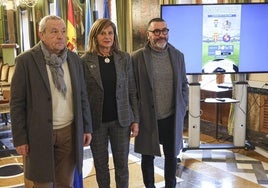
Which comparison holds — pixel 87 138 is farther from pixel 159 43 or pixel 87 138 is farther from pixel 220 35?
pixel 220 35

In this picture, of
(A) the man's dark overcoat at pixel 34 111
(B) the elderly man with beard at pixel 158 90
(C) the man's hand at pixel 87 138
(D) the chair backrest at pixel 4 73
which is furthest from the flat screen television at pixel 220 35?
(D) the chair backrest at pixel 4 73

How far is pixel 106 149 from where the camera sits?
7.02ft

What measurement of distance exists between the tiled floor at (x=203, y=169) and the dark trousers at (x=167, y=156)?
0.43 meters

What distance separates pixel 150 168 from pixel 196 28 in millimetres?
1600

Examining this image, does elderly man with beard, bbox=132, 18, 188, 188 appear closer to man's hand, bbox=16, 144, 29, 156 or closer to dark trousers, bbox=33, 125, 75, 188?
A: dark trousers, bbox=33, 125, 75, 188

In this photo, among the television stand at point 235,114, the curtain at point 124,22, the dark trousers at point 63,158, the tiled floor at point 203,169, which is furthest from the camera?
the curtain at point 124,22

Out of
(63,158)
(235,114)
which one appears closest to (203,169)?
(235,114)

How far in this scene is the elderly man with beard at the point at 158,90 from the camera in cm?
231

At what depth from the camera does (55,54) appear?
180 centimetres

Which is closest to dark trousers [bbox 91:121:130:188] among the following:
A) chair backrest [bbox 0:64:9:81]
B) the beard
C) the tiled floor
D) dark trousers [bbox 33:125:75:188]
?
dark trousers [bbox 33:125:75:188]

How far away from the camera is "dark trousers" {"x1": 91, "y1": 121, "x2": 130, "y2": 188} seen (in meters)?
2.10

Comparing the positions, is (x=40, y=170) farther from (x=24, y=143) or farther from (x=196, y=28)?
(x=196, y=28)

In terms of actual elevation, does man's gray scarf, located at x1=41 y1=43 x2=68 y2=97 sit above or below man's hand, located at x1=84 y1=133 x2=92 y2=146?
above

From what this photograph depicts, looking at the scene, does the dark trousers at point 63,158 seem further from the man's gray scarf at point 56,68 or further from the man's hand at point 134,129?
the man's hand at point 134,129
